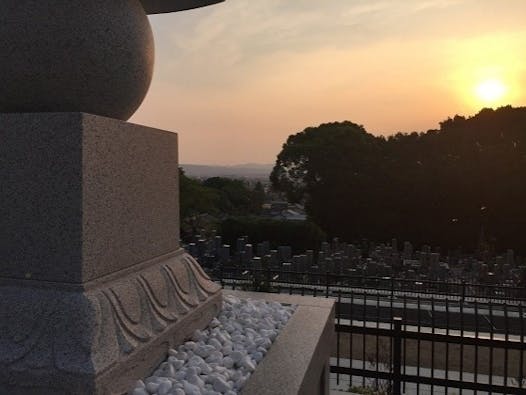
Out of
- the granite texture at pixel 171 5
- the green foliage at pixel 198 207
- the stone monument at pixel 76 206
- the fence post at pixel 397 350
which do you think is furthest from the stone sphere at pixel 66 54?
the green foliage at pixel 198 207

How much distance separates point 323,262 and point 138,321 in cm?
1593

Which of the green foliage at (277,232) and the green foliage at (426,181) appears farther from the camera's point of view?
the green foliage at (426,181)

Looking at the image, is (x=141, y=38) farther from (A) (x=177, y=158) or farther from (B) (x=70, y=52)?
(A) (x=177, y=158)

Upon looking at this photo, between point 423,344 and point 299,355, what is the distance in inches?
295

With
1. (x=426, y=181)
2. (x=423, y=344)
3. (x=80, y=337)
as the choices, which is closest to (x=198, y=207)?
(x=426, y=181)

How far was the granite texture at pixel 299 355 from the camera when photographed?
10.5 feet

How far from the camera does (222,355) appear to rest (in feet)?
12.0

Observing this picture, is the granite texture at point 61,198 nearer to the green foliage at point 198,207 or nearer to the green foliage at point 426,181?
the green foliage at point 198,207

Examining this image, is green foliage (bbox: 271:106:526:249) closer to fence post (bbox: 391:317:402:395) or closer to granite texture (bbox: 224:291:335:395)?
fence post (bbox: 391:317:402:395)

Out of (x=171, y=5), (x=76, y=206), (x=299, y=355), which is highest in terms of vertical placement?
(x=171, y=5)

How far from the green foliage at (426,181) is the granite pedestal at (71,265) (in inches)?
1207

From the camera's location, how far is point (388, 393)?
6.42 m

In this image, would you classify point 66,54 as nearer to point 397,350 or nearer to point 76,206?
point 76,206

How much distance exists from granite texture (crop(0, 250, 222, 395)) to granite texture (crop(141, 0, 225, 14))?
102 inches
